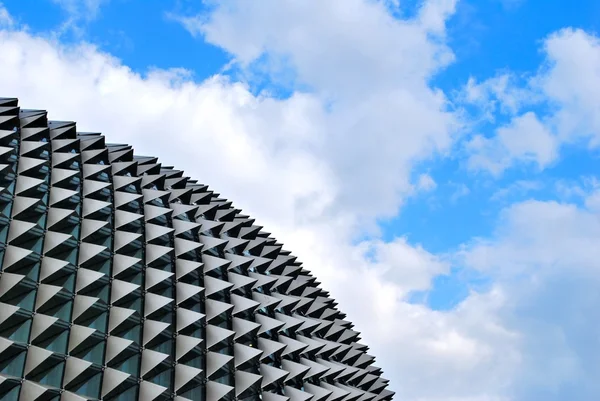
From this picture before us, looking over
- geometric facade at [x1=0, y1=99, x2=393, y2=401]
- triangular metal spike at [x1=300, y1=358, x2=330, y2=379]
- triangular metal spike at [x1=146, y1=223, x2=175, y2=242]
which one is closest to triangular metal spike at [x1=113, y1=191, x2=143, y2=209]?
geometric facade at [x1=0, y1=99, x2=393, y2=401]

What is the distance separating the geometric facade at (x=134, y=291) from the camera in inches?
1065

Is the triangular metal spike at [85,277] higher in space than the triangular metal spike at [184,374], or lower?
higher

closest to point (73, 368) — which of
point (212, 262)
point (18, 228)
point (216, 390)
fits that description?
point (18, 228)

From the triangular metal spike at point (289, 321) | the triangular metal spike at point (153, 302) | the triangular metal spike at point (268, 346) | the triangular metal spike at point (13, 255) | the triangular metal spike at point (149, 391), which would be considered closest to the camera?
the triangular metal spike at point (13, 255)

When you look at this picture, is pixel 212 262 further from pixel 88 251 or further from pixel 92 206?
pixel 88 251

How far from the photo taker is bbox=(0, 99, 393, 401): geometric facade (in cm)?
2706

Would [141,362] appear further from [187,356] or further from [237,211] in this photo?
[237,211]

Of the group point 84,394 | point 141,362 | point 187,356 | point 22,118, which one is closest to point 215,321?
point 187,356

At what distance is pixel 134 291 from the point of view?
30.9 metres

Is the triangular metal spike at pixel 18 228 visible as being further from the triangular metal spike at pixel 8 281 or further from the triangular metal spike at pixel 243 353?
the triangular metal spike at pixel 243 353

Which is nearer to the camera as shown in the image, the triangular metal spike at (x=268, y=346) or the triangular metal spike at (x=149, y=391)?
the triangular metal spike at (x=149, y=391)

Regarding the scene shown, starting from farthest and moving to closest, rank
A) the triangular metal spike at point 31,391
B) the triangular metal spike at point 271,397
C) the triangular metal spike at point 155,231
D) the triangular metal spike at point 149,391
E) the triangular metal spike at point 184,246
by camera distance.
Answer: the triangular metal spike at point 184,246 < the triangular metal spike at point 155,231 < the triangular metal spike at point 271,397 < the triangular metal spike at point 149,391 < the triangular metal spike at point 31,391

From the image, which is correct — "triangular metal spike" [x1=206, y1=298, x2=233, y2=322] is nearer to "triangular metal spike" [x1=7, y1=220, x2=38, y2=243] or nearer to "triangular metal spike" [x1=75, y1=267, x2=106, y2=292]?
"triangular metal spike" [x1=75, y1=267, x2=106, y2=292]

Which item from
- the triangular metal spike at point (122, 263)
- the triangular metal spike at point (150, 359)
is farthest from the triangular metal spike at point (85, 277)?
the triangular metal spike at point (150, 359)
